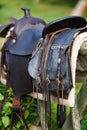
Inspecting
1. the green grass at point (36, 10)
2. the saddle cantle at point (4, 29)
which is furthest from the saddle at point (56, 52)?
the green grass at point (36, 10)

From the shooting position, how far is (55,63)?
3117mm

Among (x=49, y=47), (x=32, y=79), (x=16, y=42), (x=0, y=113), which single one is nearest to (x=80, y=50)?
(x=49, y=47)

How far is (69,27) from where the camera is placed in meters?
3.44

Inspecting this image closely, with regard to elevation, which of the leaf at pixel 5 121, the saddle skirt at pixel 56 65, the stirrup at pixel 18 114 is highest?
the saddle skirt at pixel 56 65

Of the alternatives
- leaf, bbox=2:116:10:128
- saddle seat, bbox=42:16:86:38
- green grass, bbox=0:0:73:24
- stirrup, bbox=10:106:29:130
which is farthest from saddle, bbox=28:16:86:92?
green grass, bbox=0:0:73:24

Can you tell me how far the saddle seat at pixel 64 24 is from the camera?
329cm

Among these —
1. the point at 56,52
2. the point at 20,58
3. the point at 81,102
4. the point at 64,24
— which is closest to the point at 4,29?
the point at 20,58

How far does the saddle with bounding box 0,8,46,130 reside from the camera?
3.43 meters

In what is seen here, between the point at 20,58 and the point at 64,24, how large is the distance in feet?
1.45

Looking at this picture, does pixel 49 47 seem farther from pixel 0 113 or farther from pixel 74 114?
pixel 0 113

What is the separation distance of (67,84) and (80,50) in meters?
0.28

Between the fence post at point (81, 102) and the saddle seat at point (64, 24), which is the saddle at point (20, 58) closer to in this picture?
the saddle seat at point (64, 24)

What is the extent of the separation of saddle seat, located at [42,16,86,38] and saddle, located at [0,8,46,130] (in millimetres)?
178

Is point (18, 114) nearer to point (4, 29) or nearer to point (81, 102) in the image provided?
point (81, 102)
